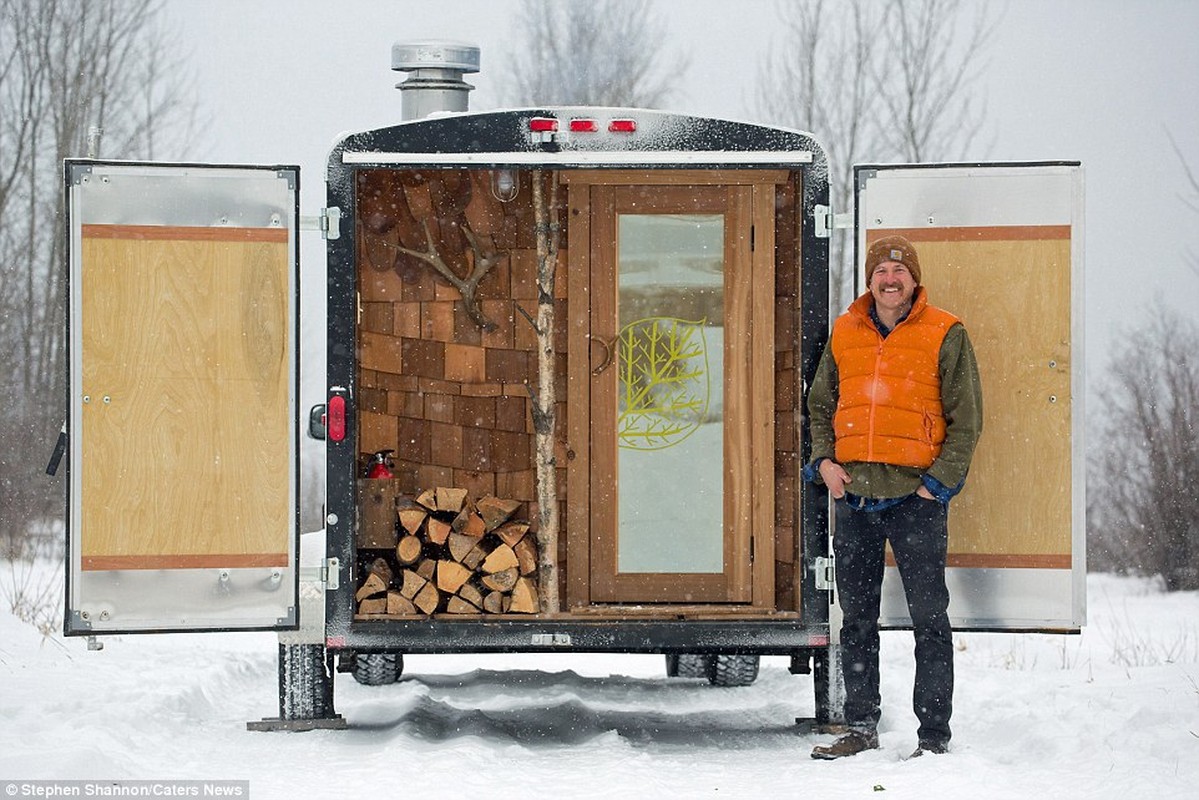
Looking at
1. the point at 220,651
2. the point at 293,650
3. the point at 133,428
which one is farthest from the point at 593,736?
the point at 220,651

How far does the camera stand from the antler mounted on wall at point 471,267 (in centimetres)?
725

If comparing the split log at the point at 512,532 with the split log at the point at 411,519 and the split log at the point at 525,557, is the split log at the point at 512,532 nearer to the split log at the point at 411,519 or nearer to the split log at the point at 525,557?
the split log at the point at 525,557

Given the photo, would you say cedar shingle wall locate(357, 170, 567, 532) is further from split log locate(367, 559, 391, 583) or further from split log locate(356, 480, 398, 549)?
split log locate(367, 559, 391, 583)

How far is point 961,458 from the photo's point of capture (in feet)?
18.4

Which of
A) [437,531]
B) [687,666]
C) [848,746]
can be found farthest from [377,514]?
[687,666]

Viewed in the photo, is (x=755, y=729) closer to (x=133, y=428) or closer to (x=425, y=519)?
(x=425, y=519)

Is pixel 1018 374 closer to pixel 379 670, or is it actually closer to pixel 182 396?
pixel 182 396

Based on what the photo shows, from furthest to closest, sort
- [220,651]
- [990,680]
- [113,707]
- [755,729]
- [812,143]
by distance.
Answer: [220,651], [990,680], [755,729], [113,707], [812,143]

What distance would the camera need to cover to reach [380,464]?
707 cm

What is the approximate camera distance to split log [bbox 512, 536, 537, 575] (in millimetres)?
6926

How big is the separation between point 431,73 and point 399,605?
2.52m

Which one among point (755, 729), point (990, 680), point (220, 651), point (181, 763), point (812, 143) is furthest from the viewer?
point (220, 651)

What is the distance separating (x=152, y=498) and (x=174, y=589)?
35 cm

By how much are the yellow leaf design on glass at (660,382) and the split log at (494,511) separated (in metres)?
0.61
